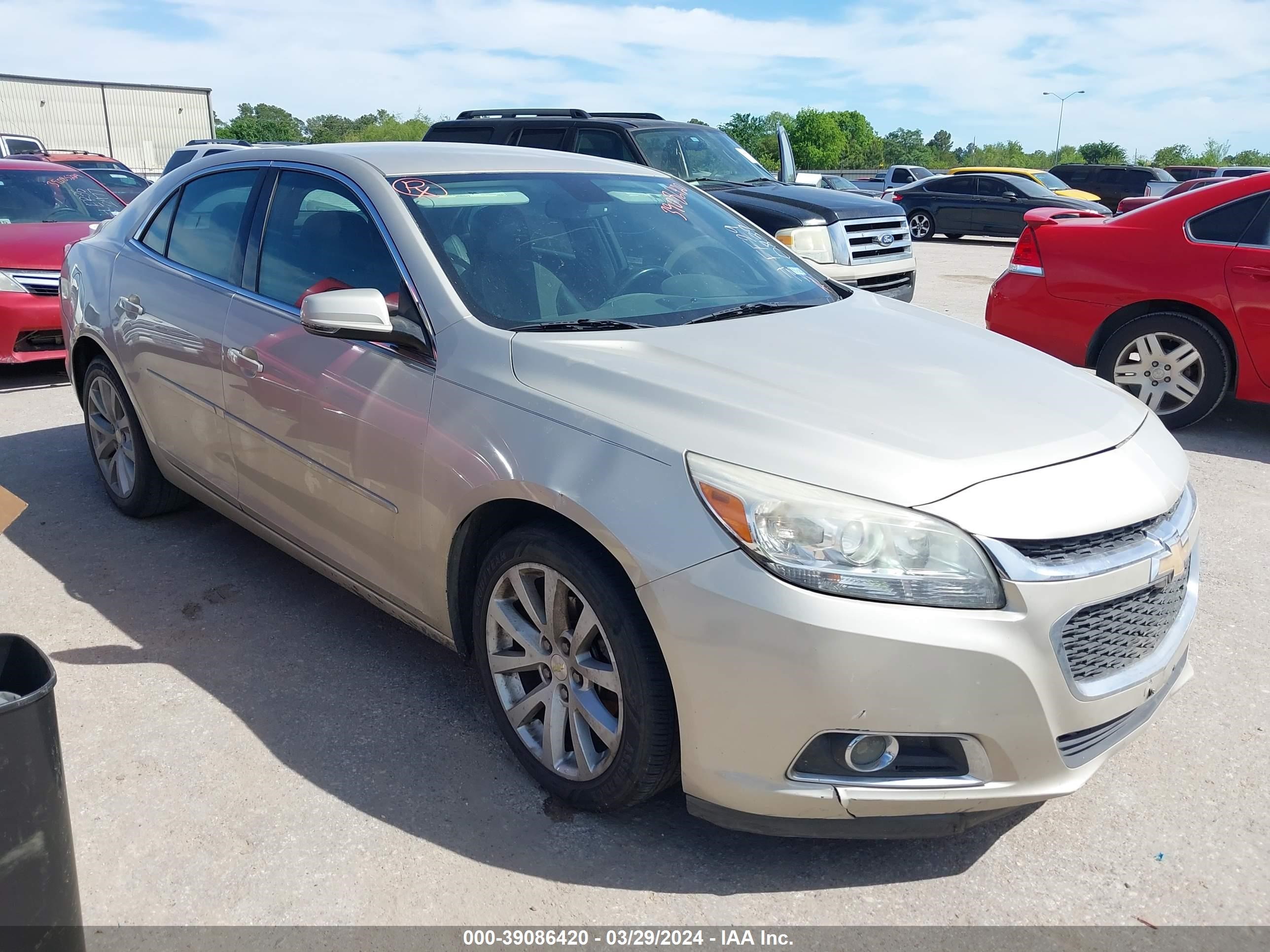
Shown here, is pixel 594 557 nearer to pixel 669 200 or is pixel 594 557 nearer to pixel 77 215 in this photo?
pixel 669 200

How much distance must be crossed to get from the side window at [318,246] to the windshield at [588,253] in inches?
7.0

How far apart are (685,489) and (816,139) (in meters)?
91.2

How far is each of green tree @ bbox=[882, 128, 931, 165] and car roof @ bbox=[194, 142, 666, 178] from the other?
3443 inches

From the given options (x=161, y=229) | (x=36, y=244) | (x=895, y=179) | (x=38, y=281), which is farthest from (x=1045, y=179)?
(x=161, y=229)

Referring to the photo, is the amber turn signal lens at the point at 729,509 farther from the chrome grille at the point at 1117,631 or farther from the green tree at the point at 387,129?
the green tree at the point at 387,129

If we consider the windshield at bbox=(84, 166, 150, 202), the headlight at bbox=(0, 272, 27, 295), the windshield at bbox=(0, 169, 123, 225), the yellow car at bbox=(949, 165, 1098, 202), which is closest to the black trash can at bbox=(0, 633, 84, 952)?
the headlight at bbox=(0, 272, 27, 295)

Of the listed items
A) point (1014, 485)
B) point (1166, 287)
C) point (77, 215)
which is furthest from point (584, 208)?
point (77, 215)

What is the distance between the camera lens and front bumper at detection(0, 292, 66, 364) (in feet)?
24.3

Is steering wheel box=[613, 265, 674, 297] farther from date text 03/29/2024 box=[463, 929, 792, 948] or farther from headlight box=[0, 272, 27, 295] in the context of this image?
headlight box=[0, 272, 27, 295]

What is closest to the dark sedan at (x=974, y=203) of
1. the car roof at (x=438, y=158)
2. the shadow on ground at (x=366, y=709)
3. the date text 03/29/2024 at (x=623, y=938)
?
the car roof at (x=438, y=158)

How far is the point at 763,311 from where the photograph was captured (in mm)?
3473

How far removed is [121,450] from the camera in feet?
16.0

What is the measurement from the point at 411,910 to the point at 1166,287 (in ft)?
19.1

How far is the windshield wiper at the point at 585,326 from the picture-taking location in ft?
10.00
